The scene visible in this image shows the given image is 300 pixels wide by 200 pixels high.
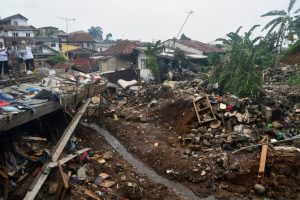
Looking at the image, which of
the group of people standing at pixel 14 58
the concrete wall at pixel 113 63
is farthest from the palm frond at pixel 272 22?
the group of people standing at pixel 14 58

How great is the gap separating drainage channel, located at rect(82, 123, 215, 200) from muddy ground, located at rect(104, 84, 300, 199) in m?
0.16

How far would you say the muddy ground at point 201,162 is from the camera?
25.2 ft

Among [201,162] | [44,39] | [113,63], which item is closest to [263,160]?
[201,162]

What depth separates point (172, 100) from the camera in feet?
48.0

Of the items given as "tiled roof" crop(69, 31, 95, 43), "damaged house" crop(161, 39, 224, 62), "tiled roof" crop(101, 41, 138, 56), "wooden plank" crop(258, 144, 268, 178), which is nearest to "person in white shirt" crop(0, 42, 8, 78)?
"wooden plank" crop(258, 144, 268, 178)

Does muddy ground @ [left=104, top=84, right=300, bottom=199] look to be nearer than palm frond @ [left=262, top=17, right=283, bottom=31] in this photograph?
Yes

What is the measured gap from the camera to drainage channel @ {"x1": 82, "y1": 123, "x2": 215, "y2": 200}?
312 inches

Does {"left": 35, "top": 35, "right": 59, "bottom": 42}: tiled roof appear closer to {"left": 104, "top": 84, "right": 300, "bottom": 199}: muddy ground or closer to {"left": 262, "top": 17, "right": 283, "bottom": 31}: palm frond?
{"left": 262, "top": 17, "right": 283, "bottom": 31}: palm frond

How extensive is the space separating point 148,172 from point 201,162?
1.74 m

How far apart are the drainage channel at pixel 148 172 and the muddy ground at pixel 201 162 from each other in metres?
0.16

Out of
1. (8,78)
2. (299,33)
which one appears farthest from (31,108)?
(299,33)

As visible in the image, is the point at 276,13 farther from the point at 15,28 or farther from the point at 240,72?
the point at 15,28

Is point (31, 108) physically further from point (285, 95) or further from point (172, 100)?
point (285, 95)

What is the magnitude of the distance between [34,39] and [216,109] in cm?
3521
